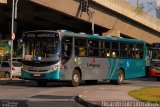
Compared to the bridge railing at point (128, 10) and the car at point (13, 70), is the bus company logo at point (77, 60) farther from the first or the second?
the bridge railing at point (128, 10)

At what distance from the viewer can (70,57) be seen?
27328 mm

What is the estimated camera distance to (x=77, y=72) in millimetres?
28219

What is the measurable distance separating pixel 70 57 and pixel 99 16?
22.3 m

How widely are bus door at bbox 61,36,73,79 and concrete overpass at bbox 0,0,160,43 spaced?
16.4 m

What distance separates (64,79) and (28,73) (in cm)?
205

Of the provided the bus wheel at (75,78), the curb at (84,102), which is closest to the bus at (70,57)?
the bus wheel at (75,78)

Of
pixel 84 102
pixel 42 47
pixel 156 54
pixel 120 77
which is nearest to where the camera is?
pixel 84 102

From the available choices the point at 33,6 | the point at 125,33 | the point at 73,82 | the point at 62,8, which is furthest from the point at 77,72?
the point at 125,33

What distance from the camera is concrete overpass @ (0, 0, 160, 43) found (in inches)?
1811

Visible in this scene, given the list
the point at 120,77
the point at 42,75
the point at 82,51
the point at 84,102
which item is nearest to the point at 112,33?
the point at 120,77

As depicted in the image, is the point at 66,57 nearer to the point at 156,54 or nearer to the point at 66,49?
the point at 66,49

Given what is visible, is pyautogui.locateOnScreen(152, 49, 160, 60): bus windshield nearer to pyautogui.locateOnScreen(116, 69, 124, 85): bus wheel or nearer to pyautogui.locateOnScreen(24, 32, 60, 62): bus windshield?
pyautogui.locateOnScreen(116, 69, 124, 85): bus wheel

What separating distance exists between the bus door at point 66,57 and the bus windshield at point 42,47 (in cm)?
41

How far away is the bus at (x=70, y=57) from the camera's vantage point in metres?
Answer: 26.8
